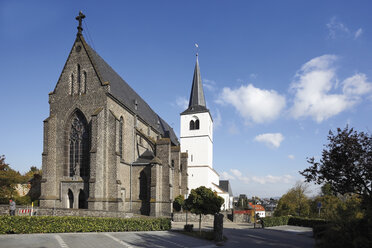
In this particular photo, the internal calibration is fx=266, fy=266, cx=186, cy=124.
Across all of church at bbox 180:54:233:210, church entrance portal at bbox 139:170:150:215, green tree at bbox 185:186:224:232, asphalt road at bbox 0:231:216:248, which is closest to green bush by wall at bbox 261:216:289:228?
green tree at bbox 185:186:224:232

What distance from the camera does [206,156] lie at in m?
44.2

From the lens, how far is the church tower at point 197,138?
4409 centimetres

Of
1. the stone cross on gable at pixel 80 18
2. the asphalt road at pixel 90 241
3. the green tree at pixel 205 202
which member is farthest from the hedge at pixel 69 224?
the stone cross on gable at pixel 80 18

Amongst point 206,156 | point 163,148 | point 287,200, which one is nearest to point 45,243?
point 163,148

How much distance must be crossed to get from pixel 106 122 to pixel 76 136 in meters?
3.80

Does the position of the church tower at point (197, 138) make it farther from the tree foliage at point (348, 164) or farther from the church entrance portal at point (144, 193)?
the tree foliage at point (348, 164)

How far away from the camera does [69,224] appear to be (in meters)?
15.5

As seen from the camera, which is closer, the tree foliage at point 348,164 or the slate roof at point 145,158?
the tree foliage at point 348,164

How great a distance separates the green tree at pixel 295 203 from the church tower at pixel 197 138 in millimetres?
11604

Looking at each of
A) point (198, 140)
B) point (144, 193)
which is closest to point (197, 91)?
point (198, 140)

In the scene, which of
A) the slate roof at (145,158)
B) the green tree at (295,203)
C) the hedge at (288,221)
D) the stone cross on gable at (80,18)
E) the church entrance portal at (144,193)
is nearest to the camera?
the stone cross on gable at (80,18)

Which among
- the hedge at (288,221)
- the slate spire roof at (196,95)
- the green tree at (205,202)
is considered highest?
the slate spire roof at (196,95)

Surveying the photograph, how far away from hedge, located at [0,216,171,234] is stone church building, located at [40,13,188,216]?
18.3ft

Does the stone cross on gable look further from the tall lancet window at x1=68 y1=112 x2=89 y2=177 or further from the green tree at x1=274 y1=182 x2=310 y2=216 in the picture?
the green tree at x1=274 y1=182 x2=310 y2=216
